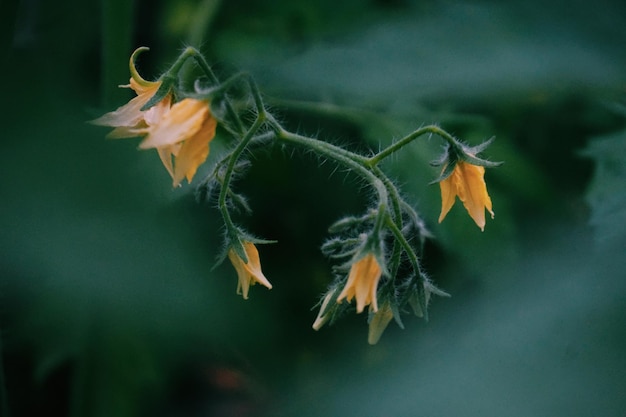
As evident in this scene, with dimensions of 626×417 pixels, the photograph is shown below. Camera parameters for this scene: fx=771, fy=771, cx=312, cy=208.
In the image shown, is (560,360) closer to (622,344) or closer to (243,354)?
(622,344)

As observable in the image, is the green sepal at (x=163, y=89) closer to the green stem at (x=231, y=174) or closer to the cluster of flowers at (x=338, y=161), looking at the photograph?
the cluster of flowers at (x=338, y=161)

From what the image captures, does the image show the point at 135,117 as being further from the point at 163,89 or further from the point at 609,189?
the point at 609,189

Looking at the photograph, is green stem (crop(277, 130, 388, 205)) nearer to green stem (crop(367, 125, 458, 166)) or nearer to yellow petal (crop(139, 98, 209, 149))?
green stem (crop(367, 125, 458, 166))

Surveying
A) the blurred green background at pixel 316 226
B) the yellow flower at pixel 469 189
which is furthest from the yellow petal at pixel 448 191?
the blurred green background at pixel 316 226

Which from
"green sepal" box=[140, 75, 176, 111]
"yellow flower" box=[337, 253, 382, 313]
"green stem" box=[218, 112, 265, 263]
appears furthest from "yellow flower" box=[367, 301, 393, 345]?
"green sepal" box=[140, 75, 176, 111]

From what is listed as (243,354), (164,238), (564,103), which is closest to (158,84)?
(164,238)

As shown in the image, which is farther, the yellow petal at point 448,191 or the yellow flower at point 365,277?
the yellow petal at point 448,191
